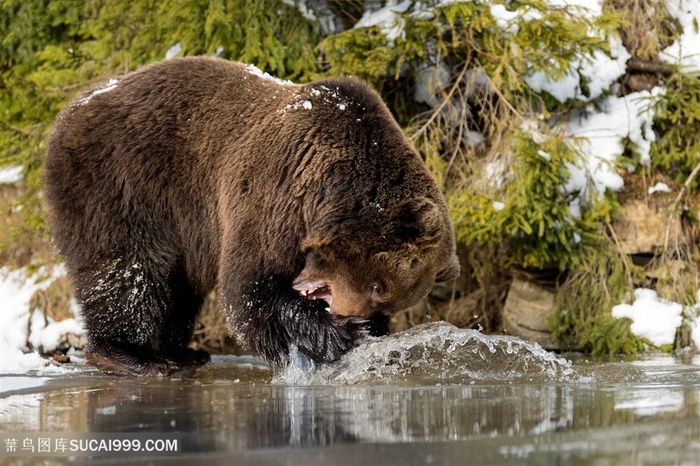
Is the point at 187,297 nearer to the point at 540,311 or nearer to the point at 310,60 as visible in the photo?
the point at 310,60

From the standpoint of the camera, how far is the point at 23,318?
30.0ft

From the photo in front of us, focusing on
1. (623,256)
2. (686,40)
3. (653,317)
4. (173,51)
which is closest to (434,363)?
(653,317)

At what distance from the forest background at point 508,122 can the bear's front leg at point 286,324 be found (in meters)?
2.30

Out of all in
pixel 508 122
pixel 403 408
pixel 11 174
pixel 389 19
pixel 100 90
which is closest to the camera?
pixel 403 408

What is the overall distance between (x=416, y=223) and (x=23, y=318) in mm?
4602

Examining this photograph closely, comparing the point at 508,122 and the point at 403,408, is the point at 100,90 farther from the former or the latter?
the point at 403,408

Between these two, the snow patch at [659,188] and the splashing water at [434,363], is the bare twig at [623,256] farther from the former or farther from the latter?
the splashing water at [434,363]

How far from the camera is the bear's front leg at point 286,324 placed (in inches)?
241

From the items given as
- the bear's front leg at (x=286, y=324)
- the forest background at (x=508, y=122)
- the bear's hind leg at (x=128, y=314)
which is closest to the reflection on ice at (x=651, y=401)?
the bear's front leg at (x=286, y=324)

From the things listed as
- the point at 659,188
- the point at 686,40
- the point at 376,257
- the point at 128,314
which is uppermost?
the point at 686,40

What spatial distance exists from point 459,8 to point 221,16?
200 cm

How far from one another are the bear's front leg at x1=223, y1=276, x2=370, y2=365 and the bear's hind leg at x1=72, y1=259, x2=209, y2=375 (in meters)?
0.83

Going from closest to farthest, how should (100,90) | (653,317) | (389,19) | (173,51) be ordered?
(100,90) → (653,317) → (389,19) → (173,51)

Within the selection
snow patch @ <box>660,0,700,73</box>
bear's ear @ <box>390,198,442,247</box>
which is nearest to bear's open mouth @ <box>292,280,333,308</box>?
bear's ear @ <box>390,198,442,247</box>
